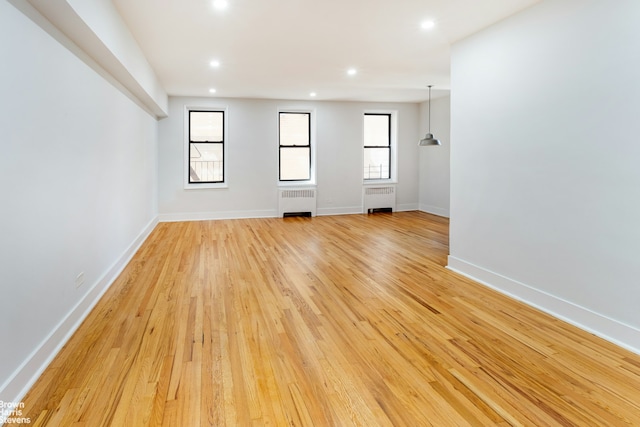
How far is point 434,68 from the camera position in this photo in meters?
5.39

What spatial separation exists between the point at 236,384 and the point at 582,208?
9.14ft

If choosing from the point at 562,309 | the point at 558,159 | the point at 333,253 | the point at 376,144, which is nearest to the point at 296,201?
the point at 376,144

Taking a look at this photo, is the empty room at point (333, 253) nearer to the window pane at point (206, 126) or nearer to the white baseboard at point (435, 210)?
the window pane at point (206, 126)

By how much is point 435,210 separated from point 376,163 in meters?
1.86

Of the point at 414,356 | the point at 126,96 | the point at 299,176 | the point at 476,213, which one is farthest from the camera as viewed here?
the point at 299,176

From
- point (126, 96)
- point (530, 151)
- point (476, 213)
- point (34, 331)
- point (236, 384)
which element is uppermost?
point (126, 96)

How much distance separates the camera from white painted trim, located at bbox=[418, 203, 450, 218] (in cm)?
832

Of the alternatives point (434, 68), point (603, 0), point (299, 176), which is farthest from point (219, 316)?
point (299, 176)

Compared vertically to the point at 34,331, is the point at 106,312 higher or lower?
lower

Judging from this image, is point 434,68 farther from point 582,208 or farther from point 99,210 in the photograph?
point 99,210

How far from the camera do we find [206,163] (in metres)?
8.08

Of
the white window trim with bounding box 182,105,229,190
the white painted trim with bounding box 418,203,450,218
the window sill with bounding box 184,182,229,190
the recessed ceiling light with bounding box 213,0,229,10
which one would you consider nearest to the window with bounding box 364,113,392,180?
the white painted trim with bounding box 418,203,450,218

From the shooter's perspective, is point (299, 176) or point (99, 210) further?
point (299, 176)

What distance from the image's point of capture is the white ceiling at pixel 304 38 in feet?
10.6
